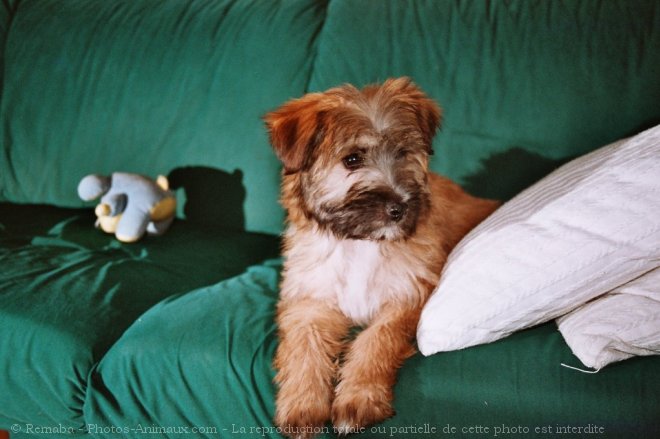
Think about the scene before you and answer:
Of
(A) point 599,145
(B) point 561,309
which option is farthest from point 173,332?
(A) point 599,145

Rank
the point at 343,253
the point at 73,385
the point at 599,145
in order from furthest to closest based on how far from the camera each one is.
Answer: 1. the point at 599,145
2. the point at 343,253
3. the point at 73,385

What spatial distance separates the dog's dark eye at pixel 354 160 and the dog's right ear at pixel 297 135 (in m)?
0.10

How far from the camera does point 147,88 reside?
9.25 ft

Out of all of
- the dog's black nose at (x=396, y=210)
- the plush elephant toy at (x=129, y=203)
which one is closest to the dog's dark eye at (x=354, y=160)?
the dog's black nose at (x=396, y=210)

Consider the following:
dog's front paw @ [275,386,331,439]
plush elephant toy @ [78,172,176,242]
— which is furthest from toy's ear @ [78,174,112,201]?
dog's front paw @ [275,386,331,439]

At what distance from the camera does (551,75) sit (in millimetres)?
2264

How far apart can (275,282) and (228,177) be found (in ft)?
2.30

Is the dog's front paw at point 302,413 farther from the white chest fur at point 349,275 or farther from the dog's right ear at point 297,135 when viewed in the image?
the dog's right ear at point 297,135

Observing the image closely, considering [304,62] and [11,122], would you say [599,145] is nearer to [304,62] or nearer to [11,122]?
[304,62]

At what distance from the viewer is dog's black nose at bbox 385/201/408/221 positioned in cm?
170

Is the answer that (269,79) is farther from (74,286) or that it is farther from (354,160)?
(74,286)

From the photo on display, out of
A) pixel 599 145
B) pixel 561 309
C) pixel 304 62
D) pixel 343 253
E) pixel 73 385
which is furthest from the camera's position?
pixel 304 62

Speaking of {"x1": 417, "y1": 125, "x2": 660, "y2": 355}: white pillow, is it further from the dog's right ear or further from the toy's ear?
the toy's ear

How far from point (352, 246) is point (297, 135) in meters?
0.45
